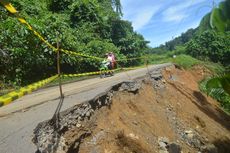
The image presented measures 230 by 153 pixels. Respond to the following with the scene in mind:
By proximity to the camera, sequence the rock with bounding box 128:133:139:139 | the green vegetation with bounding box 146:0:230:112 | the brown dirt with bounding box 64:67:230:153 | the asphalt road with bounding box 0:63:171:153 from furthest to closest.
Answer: the green vegetation with bounding box 146:0:230:112 < the rock with bounding box 128:133:139:139 < the brown dirt with bounding box 64:67:230:153 < the asphalt road with bounding box 0:63:171:153

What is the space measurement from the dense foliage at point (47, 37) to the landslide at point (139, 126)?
3427mm

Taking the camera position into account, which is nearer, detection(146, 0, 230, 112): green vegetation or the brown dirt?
Result: the brown dirt

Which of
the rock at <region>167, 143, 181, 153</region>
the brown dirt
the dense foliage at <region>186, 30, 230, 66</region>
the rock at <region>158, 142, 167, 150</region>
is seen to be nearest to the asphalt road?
the brown dirt

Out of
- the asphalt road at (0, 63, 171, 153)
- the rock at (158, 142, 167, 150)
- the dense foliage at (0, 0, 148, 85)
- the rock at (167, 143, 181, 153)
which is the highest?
the dense foliage at (0, 0, 148, 85)

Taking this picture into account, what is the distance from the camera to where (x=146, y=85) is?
492 inches

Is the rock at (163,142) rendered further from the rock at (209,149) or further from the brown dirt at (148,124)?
the rock at (209,149)

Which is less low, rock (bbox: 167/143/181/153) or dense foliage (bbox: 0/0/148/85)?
dense foliage (bbox: 0/0/148/85)

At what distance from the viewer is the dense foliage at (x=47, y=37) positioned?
1382 centimetres

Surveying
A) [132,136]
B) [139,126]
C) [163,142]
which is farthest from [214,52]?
[132,136]

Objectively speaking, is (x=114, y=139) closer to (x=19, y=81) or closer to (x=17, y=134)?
(x=17, y=134)

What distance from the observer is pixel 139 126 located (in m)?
8.95

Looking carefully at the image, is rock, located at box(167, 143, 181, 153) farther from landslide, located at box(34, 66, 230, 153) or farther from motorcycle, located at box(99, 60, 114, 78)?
motorcycle, located at box(99, 60, 114, 78)

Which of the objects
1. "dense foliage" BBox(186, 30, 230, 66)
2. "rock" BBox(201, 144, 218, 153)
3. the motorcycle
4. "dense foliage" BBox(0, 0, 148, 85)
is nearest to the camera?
"rock" BBox(201, 144, 218, 153)

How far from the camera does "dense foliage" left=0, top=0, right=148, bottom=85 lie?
544 inches
